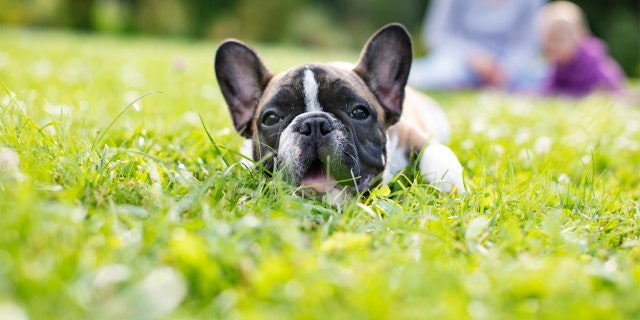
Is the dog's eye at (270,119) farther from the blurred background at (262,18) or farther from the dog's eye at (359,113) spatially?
the blurred background at (262,18)

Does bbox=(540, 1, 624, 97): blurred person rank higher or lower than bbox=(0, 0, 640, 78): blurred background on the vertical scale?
higher

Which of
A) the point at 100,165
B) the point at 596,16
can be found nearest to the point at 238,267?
the point at 100,165

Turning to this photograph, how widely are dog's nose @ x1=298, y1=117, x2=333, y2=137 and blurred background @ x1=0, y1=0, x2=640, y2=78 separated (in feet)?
79.0

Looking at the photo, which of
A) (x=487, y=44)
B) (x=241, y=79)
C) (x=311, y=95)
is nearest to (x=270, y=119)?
(x=311, y=95)

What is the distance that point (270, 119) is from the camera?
126 inches

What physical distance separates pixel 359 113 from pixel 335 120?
0.91 ft

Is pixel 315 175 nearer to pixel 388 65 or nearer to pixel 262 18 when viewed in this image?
pixel 388 65

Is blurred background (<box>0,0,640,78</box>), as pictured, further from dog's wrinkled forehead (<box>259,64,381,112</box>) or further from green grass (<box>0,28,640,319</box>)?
green grass (<box>0,28,640,319</box>)

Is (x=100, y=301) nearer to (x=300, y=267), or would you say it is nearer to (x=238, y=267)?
(x=238, y=267)

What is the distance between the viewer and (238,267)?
1.74 m

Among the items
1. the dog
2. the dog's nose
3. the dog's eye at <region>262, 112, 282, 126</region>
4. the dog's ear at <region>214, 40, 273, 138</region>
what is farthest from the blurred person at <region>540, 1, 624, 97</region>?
the dog's nose

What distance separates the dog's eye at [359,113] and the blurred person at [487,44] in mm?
7773

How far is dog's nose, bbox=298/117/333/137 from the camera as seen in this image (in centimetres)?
284

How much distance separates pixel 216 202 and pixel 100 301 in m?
0.92
